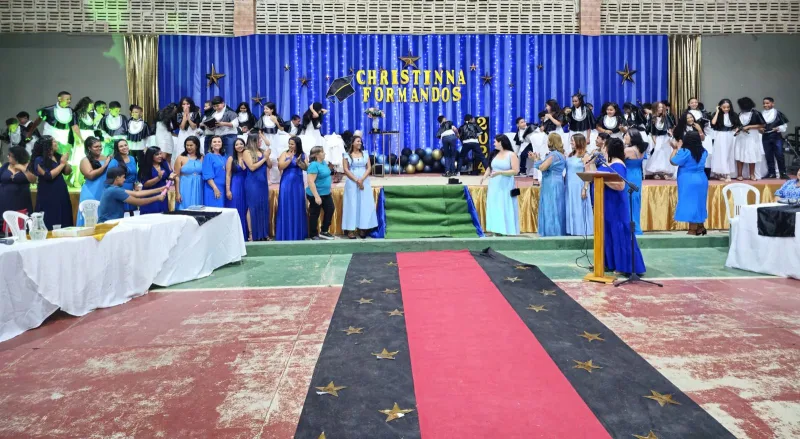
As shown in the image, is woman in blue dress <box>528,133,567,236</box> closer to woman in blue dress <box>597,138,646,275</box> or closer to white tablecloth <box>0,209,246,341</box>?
woman in blue dress <box>597,138,646,275</box>

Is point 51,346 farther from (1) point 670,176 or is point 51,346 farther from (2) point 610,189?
(1) point 670,176

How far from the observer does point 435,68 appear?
13.5 m

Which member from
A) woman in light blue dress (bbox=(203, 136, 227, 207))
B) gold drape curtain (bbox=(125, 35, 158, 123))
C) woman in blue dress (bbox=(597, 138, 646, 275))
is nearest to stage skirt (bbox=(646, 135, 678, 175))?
woman in blue dress (bbox=(597, 138, 646, 275))

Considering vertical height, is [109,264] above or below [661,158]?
below

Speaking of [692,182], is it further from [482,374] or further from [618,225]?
[482,374]

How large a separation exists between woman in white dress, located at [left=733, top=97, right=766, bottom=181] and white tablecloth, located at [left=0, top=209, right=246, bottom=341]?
8061 mm

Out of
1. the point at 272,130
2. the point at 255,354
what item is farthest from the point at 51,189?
the point at 255,354

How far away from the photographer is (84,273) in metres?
5.13

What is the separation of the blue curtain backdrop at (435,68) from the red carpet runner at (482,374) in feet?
27.1

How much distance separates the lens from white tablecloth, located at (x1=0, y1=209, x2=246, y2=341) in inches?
179

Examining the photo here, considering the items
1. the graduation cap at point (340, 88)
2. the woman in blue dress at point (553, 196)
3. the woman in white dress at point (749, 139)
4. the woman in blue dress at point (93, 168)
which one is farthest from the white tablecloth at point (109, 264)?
the woman in white dress at point (749, 139)

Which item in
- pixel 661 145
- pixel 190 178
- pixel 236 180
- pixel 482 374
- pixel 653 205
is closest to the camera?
pixel 482 374

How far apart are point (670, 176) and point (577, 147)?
4.35 m

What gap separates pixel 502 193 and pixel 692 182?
234cm
